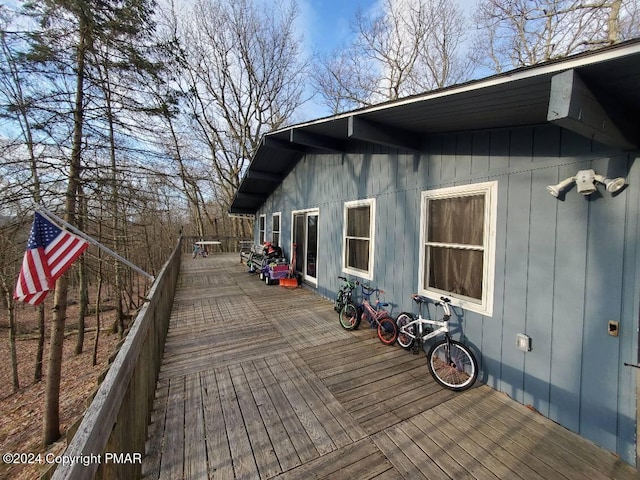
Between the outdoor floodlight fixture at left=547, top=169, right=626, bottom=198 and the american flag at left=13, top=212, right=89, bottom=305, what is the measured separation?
409 cm

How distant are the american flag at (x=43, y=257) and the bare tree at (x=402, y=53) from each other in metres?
12.4

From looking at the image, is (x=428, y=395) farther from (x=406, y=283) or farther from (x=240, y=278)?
(x=240, y=278)

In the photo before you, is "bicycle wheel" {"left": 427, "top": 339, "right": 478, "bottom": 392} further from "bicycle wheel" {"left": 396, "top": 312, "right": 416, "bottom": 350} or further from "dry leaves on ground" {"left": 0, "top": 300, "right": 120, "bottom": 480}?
"dry leaves on ground" {"left": 0, "top": 300, "right": 120, "bottom": 480}

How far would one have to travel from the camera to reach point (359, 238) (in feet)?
16.2

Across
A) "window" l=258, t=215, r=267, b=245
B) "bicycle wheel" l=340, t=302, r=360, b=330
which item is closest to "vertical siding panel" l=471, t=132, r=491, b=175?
"bicycle wheel" l=340, t=302, r=360, b=330

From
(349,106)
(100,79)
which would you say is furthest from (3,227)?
(349,106)

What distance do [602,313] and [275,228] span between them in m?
8.39

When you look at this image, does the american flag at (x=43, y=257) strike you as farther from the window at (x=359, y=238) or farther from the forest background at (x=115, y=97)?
the window at (x=359, y=238)

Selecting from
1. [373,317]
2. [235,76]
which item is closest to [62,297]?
[373,317]

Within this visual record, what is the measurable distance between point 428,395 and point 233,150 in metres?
19.6

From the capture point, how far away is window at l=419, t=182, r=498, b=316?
2.79 metres

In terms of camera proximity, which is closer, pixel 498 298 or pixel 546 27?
pixel 498 298

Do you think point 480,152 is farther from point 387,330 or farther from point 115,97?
point 115,97

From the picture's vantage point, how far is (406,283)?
12.5ft
